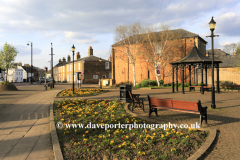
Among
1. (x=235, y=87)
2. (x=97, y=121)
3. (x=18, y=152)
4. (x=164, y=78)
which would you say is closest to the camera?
(x=18, y=152)

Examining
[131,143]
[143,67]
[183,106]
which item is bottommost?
[131,143]

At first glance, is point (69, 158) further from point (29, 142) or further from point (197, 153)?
point (197, 153)

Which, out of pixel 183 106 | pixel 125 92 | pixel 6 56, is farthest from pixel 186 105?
pixel 6 56

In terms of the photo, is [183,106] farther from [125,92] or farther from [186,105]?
[125,92]

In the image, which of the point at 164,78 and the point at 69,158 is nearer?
the point at 69,158

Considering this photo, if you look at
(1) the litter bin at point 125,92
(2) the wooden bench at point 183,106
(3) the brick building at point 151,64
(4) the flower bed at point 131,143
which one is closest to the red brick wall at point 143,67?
(3) the brick building at point 151,64

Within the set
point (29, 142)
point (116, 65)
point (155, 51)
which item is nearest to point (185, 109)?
point (29, 142)

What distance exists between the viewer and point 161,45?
28.4 meters

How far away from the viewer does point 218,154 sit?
410cm

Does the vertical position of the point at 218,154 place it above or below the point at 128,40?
below

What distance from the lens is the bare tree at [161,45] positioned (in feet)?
93.3

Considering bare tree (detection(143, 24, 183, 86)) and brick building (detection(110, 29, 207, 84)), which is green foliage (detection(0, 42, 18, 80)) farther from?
bare tree (detection(143, 24, 183, 86))

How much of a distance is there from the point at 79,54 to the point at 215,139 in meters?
61.4

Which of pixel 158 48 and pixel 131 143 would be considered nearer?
pixel 131 143
